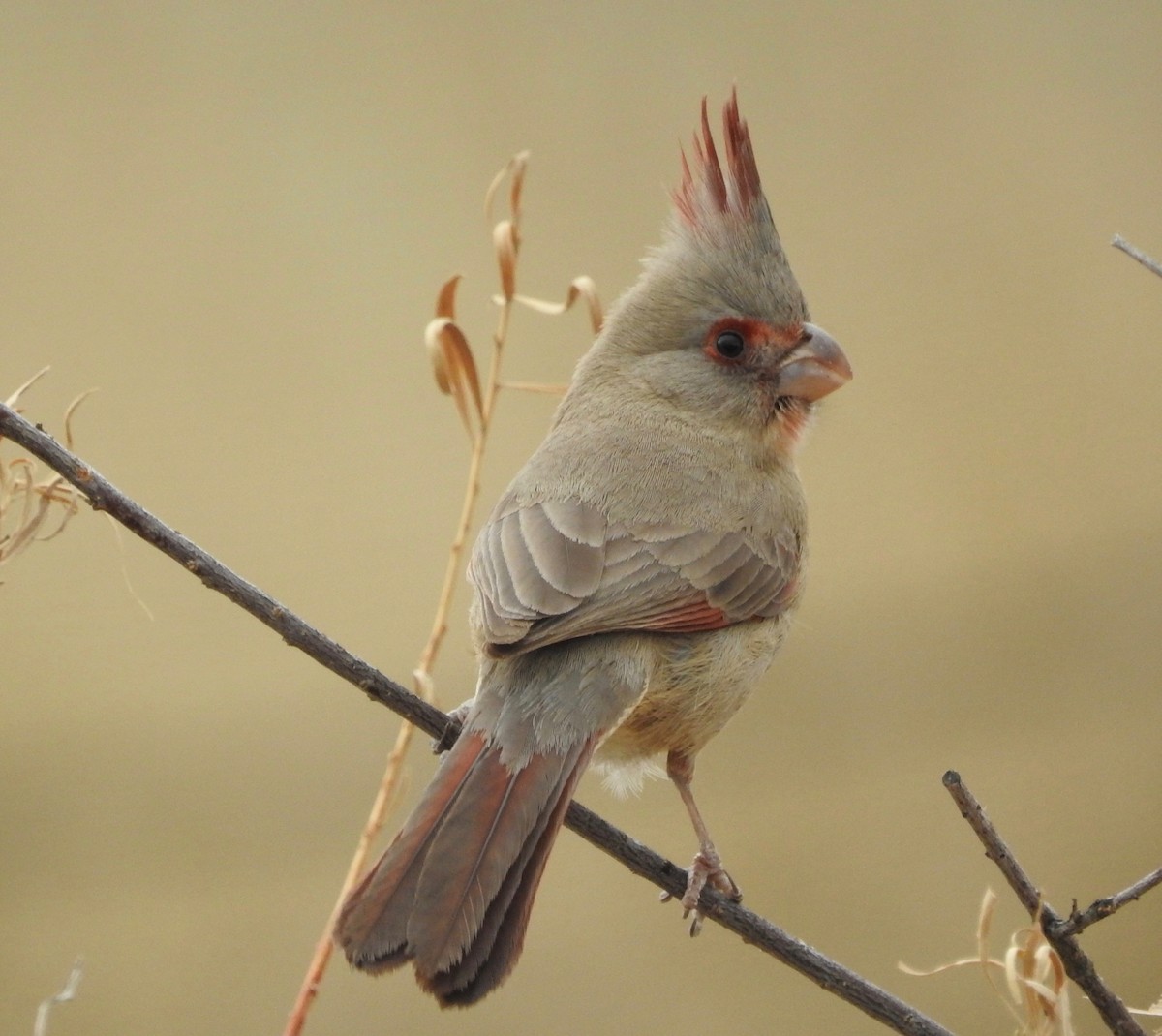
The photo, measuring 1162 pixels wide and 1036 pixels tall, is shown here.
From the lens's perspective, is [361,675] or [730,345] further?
[730,345]

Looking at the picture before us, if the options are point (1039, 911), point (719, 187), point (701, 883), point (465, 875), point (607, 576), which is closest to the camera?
point (1039, 911)

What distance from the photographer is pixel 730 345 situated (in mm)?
2902

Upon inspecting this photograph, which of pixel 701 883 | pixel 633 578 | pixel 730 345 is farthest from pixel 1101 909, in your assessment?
pixel 730 345

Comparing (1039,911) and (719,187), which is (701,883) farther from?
(719,187)

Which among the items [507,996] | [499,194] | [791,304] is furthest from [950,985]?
[499,194]

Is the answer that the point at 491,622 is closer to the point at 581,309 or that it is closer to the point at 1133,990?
the point at 581,309

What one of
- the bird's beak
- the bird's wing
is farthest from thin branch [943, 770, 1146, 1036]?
the bird's beak

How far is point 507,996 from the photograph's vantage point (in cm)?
424

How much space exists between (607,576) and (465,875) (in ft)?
2.10

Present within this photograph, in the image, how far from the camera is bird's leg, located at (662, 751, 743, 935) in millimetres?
2084

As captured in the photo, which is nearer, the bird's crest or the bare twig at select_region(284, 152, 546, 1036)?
the bare twig at select_region(284, 152, 546, 1036)

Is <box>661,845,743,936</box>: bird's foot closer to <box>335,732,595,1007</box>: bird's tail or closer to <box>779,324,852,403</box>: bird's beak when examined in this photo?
<box>335,732,595,1007</box>: bird's tail

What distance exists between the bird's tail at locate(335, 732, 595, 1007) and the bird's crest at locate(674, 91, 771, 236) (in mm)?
1295

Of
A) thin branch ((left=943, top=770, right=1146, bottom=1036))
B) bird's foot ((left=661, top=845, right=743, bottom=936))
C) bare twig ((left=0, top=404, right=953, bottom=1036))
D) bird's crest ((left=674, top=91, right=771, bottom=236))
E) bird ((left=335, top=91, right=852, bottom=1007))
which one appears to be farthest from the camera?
bird's crest ((left=674, top=91, right=771, bottom=236))
